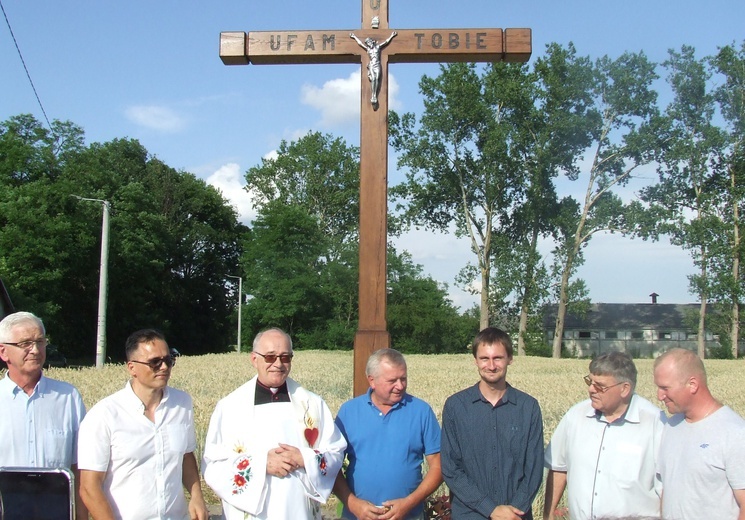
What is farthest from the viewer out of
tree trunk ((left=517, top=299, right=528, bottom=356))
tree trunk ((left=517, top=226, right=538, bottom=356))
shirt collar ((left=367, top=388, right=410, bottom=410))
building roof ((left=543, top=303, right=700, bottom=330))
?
building roof ((left=543, top=303, right=700, bottom=330))

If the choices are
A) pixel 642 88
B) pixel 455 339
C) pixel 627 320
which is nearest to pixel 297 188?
pixel 455 339

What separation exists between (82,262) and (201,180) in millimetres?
14949

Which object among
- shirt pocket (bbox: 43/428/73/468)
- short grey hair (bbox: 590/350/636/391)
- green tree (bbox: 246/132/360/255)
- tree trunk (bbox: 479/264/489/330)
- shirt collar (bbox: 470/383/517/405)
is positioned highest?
green tree (bbox: 246/132/360/255)

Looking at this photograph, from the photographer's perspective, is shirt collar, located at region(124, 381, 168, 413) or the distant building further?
the distant building

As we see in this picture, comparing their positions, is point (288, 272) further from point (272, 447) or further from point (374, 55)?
point (272, 447)

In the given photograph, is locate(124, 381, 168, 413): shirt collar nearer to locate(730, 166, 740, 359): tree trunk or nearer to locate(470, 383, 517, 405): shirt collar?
locate(470, 383, 517, 405): shirt collar

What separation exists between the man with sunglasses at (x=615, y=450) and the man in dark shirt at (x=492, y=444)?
202 millimetres

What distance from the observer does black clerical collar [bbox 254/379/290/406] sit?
3.83m

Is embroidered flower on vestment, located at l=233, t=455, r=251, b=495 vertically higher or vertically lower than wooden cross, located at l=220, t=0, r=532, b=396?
lower

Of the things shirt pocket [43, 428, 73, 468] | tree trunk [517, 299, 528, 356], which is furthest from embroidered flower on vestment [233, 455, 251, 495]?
tree trunk [517, 299, 528, 356]

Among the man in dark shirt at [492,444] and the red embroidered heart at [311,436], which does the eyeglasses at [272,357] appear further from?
the man in dark shirt at [492,444]

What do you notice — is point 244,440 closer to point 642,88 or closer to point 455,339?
point 642,88

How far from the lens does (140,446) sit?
142 inches

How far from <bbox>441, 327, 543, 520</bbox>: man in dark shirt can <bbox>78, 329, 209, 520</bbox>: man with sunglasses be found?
125 centimetres
